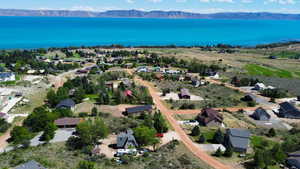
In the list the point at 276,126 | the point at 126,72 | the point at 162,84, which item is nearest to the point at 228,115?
the point at 276,126

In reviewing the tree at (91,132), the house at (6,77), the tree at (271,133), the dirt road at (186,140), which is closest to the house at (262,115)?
the tree at (271,133)

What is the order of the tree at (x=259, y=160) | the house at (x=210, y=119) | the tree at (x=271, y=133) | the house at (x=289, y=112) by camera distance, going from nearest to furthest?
the tree at (x=259, y=160) → the tree at (x=271, y=133) → the house at (x=210, y=119) → the house at (x=289, y=112)

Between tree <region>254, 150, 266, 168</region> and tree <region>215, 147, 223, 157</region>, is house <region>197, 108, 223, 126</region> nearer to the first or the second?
tree <region>215, 147, 223, 157</region>

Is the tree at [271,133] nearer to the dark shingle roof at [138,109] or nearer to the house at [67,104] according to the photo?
the dark shingle roof at [138,109]

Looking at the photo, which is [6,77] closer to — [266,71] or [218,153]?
[218,153]

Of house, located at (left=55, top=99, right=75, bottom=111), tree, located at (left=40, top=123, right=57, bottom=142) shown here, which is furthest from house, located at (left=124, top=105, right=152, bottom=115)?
tree, located at (left=40, top=123, right=57, bottom=142)

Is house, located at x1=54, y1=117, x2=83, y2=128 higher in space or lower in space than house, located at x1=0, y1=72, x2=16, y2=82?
lower
